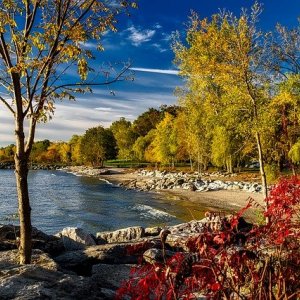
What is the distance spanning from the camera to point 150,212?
34.4 meters

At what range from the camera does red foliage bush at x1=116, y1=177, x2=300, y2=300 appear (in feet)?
11.5

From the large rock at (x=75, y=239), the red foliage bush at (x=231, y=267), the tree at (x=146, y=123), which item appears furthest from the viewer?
the tree at (x=146, y=123)

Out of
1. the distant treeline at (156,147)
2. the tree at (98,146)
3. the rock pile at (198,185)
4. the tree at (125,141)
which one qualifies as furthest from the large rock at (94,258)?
the tree at (98,146)

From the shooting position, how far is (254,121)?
57.2 feet

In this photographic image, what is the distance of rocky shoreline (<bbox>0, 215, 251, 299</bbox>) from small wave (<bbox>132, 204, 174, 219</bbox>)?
43.8 ft

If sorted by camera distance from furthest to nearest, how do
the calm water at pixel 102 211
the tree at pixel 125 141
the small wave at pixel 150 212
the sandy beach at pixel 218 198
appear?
the tree at pixel 125 141
the sandy beach at pixel 218 198
the small wave at pixel 150 212
the calm water at pixel 102 211

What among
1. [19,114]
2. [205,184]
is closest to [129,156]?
[205,184]

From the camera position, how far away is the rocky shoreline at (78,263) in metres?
5.24

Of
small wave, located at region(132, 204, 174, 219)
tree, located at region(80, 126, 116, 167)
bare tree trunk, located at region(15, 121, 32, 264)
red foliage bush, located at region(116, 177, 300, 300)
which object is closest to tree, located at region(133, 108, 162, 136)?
tree, located at region(80, 126, 116, 167)

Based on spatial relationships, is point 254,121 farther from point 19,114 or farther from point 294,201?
point 294,201

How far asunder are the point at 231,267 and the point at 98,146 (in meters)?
116

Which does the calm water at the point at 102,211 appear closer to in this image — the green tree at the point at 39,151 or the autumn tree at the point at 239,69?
the autumn tree at the point at 239,69

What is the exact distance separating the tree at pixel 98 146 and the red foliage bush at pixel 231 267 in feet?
376

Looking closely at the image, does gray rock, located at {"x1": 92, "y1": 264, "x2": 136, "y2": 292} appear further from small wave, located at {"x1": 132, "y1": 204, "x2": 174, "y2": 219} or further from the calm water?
small wave, located at {"x1": 132, "y1": 204, "x2": 174, "y2": 219}
